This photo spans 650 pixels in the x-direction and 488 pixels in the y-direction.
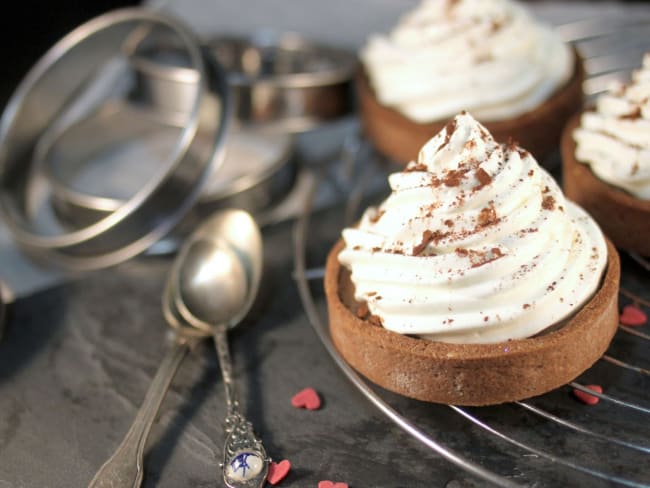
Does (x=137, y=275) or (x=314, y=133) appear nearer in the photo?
(x=137, y=275)

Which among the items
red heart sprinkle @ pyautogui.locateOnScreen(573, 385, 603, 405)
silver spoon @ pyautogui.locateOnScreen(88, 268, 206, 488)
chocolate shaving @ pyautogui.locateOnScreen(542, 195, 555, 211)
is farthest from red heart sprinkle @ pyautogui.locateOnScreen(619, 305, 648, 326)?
silver spoon @ pyautogui.locateOnScreen(88, 268, 206, 488)

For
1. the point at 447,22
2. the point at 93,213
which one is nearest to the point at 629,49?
the point at 447,22

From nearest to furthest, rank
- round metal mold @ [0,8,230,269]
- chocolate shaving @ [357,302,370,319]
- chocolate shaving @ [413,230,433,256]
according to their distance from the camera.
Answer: chocolate shaving @ [413,230,433,256]
chocolate shaving @ [357,302,370,319]
round metal mold @ [0,8,230,269]

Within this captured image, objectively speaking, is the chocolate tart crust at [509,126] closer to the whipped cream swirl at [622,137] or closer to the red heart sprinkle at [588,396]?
the whipped cream swirl at [622,137]

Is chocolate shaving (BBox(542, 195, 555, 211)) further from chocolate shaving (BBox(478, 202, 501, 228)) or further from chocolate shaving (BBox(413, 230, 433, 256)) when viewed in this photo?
chocolate shaving (BBox(413, 230, 433, 256))

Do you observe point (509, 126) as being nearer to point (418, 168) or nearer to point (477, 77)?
point (477, 77)

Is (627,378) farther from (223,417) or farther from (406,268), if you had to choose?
(223,417)

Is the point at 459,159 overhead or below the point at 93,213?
overhead

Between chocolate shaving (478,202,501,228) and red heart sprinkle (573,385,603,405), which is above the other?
chocolate shaving (478,202,501,228)
